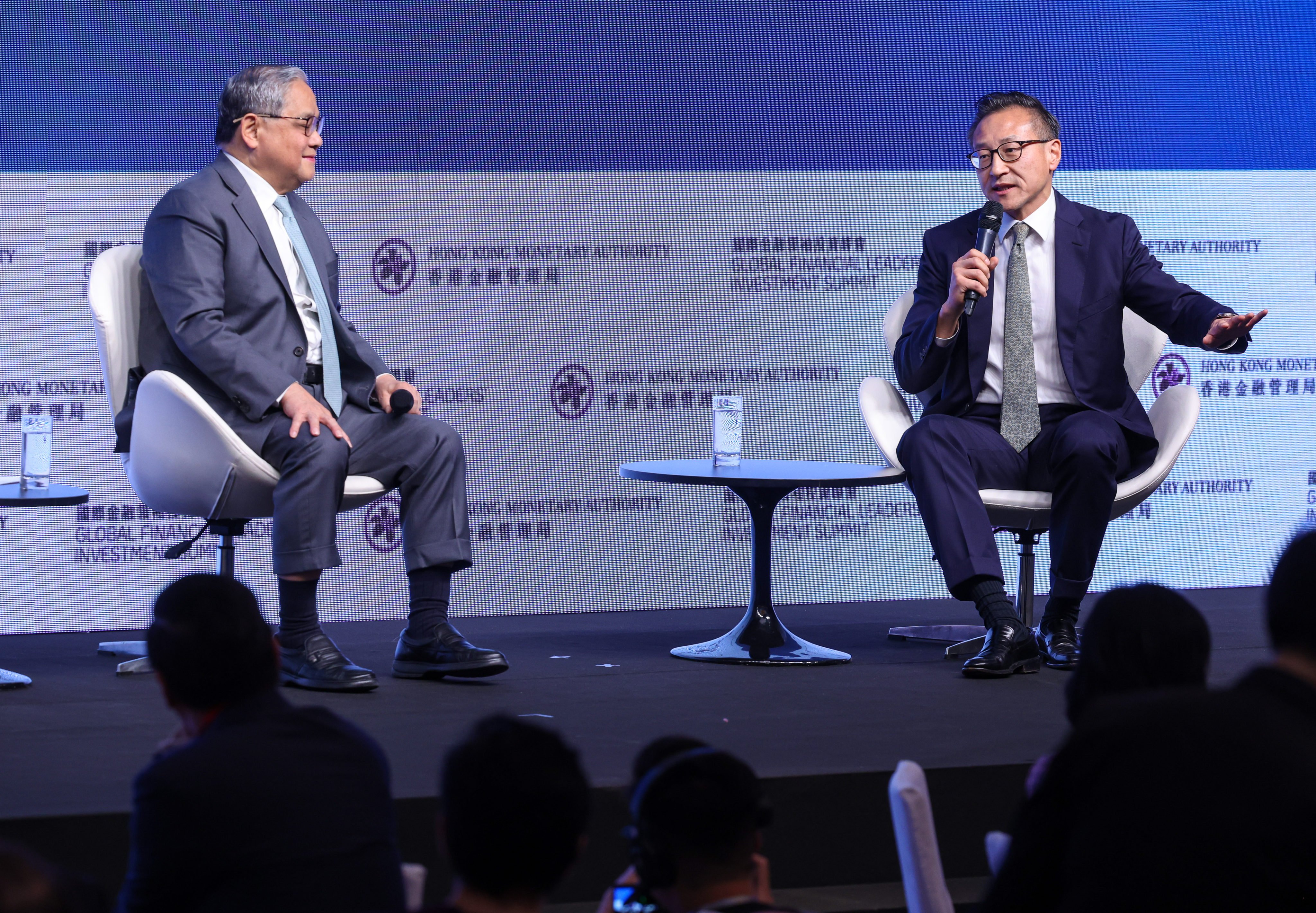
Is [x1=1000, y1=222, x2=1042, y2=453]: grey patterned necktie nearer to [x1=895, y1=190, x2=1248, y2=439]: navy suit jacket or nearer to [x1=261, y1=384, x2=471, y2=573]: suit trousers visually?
[x1=895, y1=190, x2=1248, y2=439]: navy suit jacket

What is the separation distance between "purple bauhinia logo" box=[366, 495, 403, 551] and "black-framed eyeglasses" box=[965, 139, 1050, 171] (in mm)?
1909

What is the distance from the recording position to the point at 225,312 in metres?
3.54

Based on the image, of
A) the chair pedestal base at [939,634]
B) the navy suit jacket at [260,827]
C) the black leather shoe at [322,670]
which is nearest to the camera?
the navy suit jacket at [260,827]

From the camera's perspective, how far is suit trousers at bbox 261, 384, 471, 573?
3.27m

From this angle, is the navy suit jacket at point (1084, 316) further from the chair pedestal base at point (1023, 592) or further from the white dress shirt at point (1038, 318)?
the chair pedestal base at point (1023, 592)

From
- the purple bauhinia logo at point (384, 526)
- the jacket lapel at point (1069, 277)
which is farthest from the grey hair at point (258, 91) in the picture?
the jacket lapel at point (1069, 277)

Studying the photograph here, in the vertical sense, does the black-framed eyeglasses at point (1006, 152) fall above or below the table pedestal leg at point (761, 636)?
above

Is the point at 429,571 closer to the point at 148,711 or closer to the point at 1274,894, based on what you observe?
the point at 148,711

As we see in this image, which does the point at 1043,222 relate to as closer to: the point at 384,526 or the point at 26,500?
the point at 384,526

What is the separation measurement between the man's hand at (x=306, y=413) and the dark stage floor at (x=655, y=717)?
0.54 meters

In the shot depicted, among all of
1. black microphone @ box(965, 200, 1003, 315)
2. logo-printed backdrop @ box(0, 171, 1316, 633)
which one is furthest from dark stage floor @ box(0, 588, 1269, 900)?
black microphone @ box(965, 200, 1003, 315)

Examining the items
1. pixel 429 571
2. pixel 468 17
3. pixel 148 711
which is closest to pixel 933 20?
pixel 468 17

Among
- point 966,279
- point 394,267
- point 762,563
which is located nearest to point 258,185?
point 394,267

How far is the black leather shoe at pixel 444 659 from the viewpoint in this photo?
3.34 m
